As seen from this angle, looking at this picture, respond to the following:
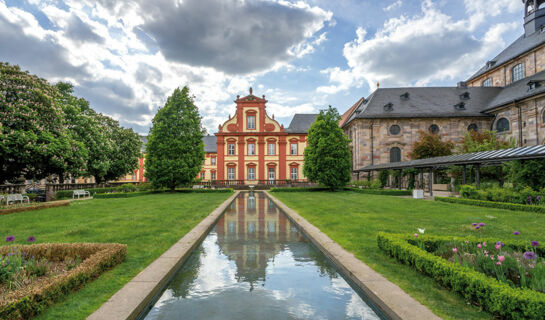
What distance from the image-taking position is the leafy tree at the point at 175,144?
2853 centimetres

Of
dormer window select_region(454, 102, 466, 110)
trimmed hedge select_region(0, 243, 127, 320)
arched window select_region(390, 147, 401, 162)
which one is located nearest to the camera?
trimmed hedge select_region(0, 243, 127, 320)

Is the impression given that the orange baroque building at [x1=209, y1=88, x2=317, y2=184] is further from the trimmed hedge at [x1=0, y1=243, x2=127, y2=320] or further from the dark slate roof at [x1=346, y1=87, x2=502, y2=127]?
the trimmed hedge at [x1=0, y1=243, x2=127, y2=320]

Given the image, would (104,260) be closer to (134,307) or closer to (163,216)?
(134,307)

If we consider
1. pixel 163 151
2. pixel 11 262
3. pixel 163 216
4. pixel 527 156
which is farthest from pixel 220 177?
pixel 11 262

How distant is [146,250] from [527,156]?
19.1m

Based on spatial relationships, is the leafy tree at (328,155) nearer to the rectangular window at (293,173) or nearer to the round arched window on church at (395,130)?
the round arched window on church at (395,130)

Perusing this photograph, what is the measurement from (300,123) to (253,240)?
130 ft

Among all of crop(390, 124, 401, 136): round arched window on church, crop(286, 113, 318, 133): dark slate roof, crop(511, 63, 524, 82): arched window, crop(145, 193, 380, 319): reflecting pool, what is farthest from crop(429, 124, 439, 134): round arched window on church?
crop(145, 193, 380, 319): reflecting pool

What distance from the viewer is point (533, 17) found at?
126 feet

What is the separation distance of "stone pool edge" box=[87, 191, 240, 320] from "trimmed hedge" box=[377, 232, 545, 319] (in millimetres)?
4393

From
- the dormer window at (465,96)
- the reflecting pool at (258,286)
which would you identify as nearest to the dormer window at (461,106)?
the dormer window at (465,96)

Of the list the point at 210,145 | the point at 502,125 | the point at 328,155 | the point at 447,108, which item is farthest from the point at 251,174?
the point at 502,125

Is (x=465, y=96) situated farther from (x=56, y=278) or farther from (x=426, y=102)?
(x=56, y=278)

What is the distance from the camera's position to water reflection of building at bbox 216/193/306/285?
575 centimetres
